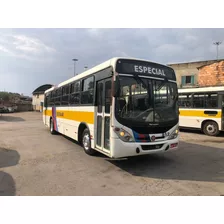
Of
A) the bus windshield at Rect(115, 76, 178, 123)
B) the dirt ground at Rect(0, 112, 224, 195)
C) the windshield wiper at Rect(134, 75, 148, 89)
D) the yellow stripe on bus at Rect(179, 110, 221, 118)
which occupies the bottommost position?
the dirt ground at Rect(0, 112, 224, 195)

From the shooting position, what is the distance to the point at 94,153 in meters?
6.87

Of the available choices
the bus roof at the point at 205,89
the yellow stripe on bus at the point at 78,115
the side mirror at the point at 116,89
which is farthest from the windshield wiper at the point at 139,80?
the bus roof at the point at 205,89

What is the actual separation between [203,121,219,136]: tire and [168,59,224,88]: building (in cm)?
1404

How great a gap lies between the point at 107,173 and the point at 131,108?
1.87 m

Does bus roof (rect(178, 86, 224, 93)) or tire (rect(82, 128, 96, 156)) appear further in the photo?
bus roof (rect(178, 86, 224, 93))

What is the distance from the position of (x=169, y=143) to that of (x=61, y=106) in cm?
619

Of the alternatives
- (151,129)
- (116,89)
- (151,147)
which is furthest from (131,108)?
(151,147)

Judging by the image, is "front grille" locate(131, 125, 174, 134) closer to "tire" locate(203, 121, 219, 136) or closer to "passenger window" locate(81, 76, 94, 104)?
"passenger window" locate(81, 76, 94, 104)

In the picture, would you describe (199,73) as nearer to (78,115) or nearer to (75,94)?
(75,94)

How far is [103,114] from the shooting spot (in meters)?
5.75

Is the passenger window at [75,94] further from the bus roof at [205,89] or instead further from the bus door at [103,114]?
the bus roof at [205,89]

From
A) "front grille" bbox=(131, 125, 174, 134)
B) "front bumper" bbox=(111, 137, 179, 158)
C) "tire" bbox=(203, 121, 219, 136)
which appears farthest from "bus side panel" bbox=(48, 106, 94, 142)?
"tire" bbox=(203, 121, 219, 136)

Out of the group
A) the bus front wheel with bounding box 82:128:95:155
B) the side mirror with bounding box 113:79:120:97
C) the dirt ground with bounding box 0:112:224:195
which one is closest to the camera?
the dirt ground with bounding box 0:112:224:195

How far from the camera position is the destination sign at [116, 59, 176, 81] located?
520cm
